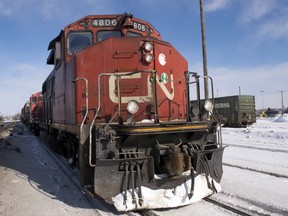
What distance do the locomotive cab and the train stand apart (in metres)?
0.01

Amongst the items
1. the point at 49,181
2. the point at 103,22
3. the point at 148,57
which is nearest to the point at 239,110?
the point at 103,22

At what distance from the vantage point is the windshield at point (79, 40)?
6109mm

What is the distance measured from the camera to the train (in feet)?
14.2

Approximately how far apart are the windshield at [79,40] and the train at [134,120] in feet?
0.07

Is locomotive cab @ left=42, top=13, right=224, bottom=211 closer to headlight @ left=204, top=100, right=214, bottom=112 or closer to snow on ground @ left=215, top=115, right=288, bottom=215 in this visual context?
headlight @ left=204, top=100, right=214, bottom=112

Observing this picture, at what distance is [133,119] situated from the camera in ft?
15.0

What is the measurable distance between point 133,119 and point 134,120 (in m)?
0.26

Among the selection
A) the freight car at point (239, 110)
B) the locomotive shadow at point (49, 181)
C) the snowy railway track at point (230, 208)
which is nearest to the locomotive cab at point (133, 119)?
the snowy railway track at point (230, 208)

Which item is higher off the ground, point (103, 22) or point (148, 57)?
point (103, 22)

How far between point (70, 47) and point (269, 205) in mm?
4726

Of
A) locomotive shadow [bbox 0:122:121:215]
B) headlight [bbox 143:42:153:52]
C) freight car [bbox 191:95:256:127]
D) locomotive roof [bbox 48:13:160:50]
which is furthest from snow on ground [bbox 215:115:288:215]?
freight car [bbox 191:95:256:127]

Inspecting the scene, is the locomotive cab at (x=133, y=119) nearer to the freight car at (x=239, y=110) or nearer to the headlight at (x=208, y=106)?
the headlight at (x=208, y=106)

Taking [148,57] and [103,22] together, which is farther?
[103,22]

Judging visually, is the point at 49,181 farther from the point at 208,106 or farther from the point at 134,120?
the point at 208,106
